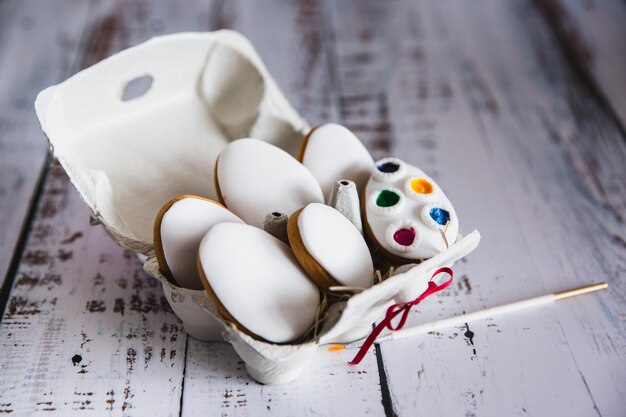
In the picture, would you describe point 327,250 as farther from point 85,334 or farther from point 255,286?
point 85,334

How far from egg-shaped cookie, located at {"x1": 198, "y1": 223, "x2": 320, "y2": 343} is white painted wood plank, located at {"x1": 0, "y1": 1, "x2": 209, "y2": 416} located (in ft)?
0.53

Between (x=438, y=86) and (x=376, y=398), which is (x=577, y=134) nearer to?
(x=438, y=86)

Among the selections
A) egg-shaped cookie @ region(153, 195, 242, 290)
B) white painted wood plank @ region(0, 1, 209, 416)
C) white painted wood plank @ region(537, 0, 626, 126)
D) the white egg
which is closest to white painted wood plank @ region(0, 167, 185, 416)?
white painted wood plank @ region(0, 1, 209, 416)

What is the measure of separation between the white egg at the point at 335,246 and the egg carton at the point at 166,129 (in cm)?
5

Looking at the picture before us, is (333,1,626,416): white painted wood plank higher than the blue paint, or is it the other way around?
the blue paint

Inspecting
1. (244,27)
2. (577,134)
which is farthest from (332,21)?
(577,134)

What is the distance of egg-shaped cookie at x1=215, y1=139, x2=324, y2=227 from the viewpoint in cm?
74

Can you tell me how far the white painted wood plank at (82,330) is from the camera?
2.39 feet

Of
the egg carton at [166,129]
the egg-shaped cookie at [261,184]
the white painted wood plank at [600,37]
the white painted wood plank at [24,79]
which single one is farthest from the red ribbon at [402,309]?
the white painted wood plank at [600,37]

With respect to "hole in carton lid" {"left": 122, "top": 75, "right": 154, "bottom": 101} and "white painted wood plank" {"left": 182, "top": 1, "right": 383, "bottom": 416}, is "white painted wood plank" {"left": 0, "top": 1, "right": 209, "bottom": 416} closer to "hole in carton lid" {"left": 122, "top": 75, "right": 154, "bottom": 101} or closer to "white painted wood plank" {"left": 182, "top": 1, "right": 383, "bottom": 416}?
"white painted wood plank" {"left": 182, "top": 1, "right": 383, "bottom": 416}

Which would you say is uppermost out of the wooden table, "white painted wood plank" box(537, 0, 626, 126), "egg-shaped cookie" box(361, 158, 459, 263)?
"egg-shaped cookie" box(361, 158, 459, 263)

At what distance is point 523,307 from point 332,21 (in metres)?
0.79

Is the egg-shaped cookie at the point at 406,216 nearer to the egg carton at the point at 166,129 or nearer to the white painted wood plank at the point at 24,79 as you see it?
the egg carton at the point at 166,129

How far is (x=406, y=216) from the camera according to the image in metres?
0.71
